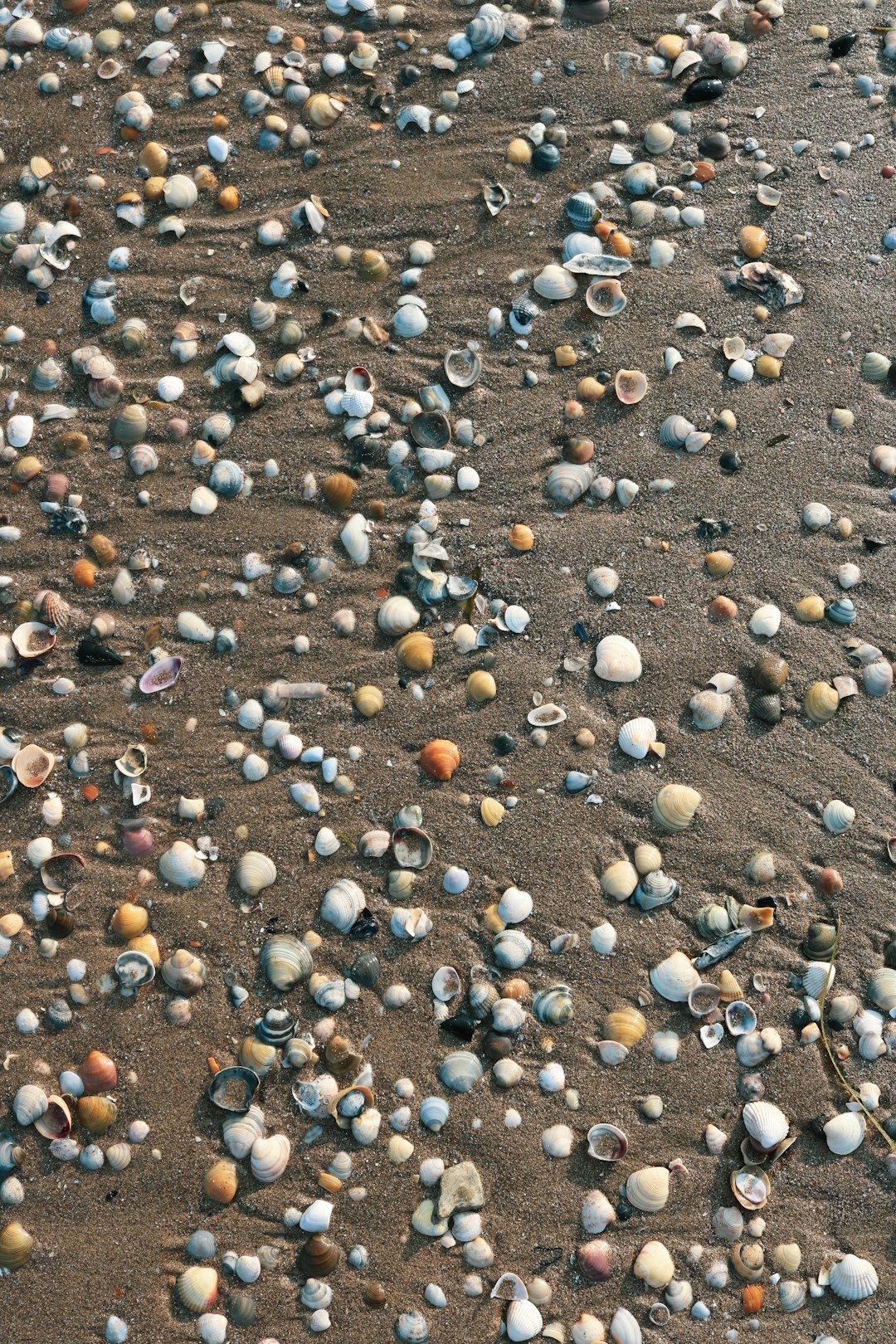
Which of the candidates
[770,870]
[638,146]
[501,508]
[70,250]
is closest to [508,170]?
[638,146]

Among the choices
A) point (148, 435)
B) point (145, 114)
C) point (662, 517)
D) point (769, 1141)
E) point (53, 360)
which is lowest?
point (769, 1141)

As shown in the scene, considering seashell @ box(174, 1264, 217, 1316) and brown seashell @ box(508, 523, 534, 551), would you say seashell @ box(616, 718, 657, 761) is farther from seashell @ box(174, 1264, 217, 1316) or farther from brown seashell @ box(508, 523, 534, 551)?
seashell @ box(174, 1264, 217, 1316)

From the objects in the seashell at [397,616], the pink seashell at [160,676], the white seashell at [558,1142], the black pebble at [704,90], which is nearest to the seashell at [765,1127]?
the white seashell at [558,1142]

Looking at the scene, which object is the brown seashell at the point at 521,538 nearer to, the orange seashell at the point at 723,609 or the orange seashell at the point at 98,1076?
the orange seashell at the point at 723,609

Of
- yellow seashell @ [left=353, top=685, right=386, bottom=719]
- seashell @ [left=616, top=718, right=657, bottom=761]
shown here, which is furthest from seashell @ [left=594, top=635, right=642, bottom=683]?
yellow seashell @ [left=353, top=685, right=386, bottom=719]

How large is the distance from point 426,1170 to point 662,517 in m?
2.50

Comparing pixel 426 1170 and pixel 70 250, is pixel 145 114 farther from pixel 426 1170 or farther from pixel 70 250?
pixel 426 1170

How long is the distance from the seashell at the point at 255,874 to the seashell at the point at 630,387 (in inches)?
87.1

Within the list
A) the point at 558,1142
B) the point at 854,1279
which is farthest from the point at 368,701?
the point at 854,1279

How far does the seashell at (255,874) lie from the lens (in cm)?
328

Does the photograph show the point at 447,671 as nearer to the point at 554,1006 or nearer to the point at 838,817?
the point at 554,1006

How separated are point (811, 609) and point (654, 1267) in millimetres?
2388

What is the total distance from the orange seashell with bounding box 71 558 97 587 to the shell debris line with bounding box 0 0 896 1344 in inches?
1.0

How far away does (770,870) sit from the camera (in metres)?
3.36
